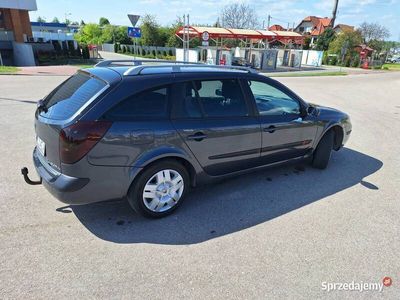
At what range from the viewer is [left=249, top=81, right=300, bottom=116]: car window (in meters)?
4.11

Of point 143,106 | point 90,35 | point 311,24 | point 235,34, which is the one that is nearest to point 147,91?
point 143,106

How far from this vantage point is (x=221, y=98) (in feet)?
12.5

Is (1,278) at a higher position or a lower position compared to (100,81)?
lower

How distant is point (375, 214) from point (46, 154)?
3978 millimetres

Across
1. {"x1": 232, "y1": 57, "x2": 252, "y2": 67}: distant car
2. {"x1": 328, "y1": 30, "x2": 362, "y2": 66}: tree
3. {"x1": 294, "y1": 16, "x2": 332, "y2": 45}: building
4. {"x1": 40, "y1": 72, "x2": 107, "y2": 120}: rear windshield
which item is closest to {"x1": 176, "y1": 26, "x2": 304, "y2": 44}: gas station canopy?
{"x1": 232, "y1": 57, "x2": 252, "y2": 67}: distant car

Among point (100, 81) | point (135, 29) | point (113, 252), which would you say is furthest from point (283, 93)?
point (135, 29)

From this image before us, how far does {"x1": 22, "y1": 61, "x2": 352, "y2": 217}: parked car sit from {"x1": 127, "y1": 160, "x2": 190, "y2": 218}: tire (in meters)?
0.01

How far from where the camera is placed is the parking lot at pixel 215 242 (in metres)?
2.56

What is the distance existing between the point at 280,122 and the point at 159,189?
2.00 metres

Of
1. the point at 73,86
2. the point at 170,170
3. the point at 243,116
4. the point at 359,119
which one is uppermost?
the point at 73,86

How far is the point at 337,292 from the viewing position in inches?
102

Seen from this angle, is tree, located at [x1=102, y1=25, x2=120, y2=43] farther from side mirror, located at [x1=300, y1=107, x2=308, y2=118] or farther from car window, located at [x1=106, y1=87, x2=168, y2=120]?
car window, located at [x1=106, y1=87, x2=168, y2=120]

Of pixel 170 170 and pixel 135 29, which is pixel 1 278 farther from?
pixel 135 29

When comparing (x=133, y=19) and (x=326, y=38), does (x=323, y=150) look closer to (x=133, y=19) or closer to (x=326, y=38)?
(x=133, y=19)
